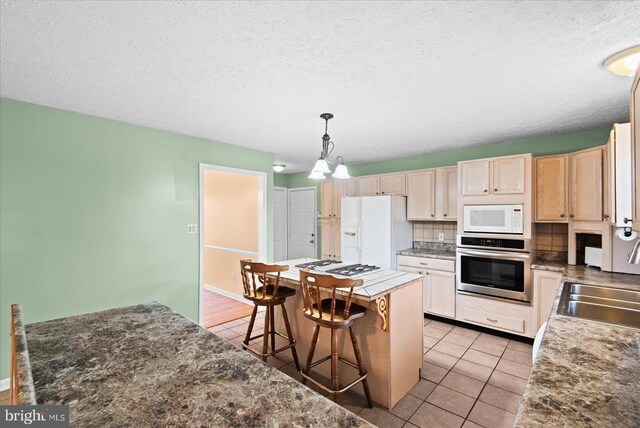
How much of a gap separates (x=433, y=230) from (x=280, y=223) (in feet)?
10.3

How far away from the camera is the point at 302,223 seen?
615 cm

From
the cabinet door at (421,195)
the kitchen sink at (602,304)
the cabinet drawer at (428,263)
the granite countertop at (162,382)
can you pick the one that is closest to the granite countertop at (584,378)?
the kitchen sink at (602,304)

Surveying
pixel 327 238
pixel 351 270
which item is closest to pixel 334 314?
pixel 351 270

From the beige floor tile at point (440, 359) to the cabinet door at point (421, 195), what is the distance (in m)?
1.83

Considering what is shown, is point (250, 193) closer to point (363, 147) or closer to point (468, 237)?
point (363, 147)

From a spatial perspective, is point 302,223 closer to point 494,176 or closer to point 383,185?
point 383,185

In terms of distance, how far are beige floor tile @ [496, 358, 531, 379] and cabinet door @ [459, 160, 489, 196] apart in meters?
1.80

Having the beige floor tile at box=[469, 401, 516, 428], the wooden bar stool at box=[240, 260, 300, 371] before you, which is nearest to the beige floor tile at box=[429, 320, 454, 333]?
the beige floor tile at box=[469, 401, 516, 428]

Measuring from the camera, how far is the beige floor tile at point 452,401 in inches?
84.8

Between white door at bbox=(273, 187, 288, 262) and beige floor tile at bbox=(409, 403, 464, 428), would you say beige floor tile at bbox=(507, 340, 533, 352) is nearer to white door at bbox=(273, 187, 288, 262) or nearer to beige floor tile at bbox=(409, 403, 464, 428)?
beige floor tile at bbox=(409, 403, 464, 428)

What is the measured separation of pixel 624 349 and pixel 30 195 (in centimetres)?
396

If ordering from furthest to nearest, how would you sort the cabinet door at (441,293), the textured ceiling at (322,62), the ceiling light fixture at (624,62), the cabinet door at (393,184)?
the cabinet door at (393,184)
the cabinet door at (441,293)
the ceiling light fixture at (624,62)
the textured ceiling at (322,62)

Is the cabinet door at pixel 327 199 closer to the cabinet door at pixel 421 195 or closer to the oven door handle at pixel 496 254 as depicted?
the cabinet door at pixel 421 195

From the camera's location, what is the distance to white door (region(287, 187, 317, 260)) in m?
5.97
